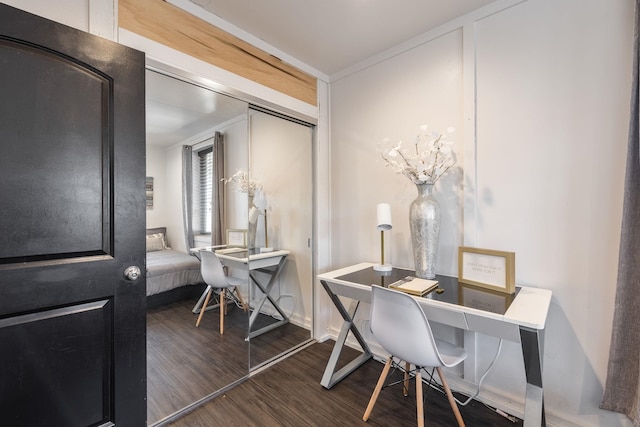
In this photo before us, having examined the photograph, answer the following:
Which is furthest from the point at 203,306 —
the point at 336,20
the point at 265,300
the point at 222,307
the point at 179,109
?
the point at 336,20

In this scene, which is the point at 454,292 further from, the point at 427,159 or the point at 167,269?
the point at 167,269

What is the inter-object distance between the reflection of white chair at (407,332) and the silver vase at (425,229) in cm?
48

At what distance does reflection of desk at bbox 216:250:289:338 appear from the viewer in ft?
7.02

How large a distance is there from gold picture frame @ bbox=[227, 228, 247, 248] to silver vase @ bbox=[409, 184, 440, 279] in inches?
50.0

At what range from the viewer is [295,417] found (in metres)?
1.70

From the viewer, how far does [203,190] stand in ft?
6.33

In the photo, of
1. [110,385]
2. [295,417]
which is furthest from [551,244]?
[110,385]

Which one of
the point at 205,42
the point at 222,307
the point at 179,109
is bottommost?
the point at 222,307

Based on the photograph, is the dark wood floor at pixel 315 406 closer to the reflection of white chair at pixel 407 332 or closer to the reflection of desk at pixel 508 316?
the reflection of white chair at pixel 407 332

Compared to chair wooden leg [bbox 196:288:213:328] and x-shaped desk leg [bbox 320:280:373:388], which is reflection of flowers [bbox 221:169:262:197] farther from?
x-shaped desk leg [bbox 320:280:373:388]

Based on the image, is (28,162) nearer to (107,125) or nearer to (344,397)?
(107,125)

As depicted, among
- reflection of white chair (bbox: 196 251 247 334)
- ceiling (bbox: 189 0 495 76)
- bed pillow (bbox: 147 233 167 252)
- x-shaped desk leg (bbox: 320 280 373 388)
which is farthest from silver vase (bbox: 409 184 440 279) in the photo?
bed pillow (bbox: 147 233 167 252)

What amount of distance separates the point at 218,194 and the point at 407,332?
1.52m

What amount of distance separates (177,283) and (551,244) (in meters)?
2.27
